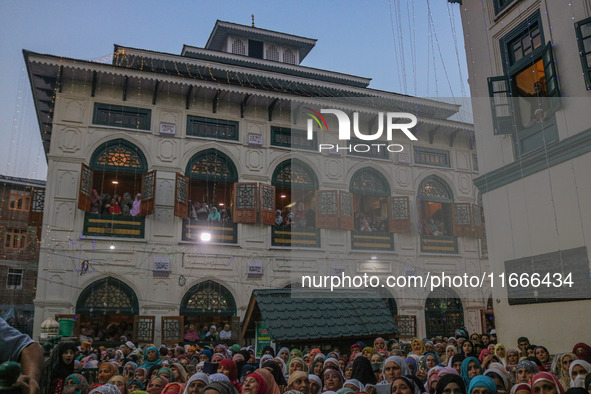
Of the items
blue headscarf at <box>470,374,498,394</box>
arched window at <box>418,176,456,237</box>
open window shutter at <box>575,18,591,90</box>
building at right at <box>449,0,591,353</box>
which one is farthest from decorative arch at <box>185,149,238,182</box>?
blue headscarf at <box>470,374,498,394</box>

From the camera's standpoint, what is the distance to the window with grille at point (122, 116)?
16.7 meters

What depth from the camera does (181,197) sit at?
54.4 ft

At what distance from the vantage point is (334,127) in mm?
19859

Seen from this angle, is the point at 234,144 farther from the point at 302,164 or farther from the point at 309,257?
the point at 309,257

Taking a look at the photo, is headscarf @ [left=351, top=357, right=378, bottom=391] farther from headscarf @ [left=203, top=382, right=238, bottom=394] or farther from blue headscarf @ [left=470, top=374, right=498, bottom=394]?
headscarf @ [left=203, top=382, right=238, bottom=394]

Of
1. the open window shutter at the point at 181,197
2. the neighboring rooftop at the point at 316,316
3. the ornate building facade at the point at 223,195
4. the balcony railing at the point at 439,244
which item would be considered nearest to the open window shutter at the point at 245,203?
the ornate building facade at the point at 223,195

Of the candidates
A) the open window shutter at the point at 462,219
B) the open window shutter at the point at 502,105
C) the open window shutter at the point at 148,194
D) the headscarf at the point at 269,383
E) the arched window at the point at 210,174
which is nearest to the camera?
the headscarf at the point at 269,383

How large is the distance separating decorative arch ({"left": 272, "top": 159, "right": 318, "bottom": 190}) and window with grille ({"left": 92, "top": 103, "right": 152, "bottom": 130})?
4.96 meters

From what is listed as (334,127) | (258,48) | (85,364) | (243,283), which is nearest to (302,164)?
(334,127)

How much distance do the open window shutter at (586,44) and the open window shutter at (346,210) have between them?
34.3 ft

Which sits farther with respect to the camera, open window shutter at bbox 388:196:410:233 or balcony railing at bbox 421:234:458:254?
balcony railing at bbox 421:234:458:254

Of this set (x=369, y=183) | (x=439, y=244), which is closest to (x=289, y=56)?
(x=369, y=183)

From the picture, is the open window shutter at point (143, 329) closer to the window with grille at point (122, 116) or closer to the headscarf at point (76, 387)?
the window with grille at point (122, 116)

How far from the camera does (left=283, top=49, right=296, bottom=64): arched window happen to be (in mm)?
23016
